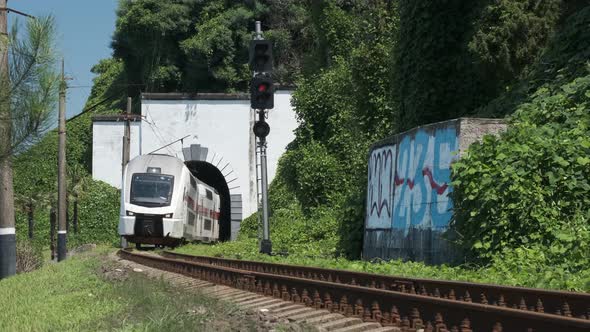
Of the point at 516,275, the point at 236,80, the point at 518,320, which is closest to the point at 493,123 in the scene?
the point at 516,275

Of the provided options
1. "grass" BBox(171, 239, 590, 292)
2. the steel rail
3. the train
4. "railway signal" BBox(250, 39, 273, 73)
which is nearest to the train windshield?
the train

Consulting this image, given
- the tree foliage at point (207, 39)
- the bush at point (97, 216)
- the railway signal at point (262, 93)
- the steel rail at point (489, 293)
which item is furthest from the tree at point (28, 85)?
the tree foliage at point (207, 39)

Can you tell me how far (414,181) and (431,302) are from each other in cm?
967

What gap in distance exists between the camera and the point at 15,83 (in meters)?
16.1

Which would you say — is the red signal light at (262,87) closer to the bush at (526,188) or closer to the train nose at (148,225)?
the bush at (526,188)

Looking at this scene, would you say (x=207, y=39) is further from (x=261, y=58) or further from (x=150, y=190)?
(x=261, y=58)

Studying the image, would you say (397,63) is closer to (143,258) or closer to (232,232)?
(143,258)

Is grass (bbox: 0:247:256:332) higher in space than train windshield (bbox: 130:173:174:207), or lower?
lower

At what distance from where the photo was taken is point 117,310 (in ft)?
30.7

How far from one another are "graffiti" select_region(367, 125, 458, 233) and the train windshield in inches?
500

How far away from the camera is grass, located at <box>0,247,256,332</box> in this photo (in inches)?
314

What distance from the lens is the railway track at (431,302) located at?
20.7 ft

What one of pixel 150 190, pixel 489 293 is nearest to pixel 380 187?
pixel 489 293

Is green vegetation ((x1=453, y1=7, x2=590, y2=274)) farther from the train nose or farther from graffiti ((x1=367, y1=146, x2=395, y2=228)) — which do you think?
the train nose
